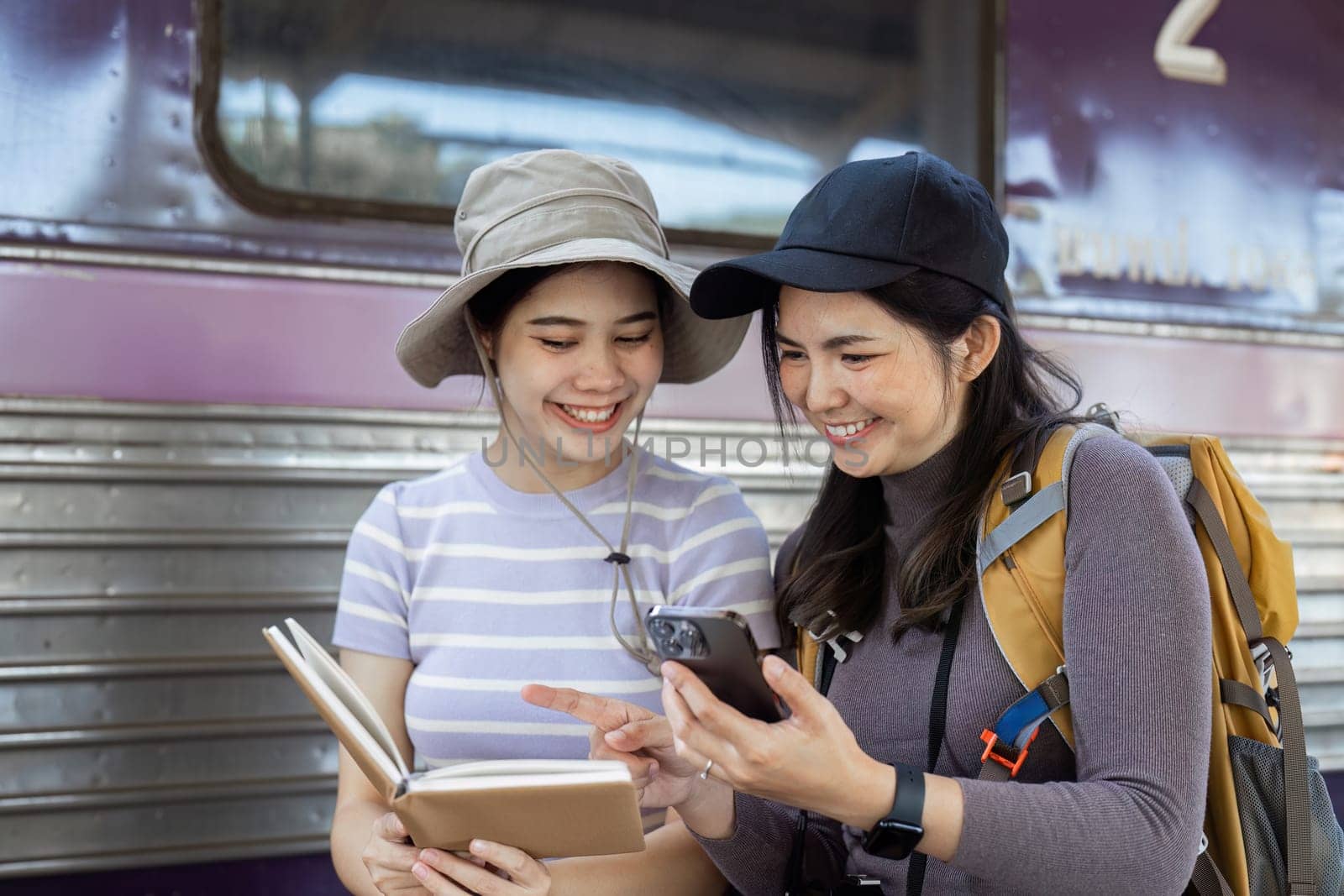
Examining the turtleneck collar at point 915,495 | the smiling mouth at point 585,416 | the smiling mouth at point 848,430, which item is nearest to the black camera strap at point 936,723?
the turtleneck collar at point 915,495

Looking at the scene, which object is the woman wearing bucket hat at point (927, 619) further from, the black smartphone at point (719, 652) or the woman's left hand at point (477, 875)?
the woman's left hand at point (477, 875)

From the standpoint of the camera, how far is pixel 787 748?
1.14 m

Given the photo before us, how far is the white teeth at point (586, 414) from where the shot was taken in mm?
1719

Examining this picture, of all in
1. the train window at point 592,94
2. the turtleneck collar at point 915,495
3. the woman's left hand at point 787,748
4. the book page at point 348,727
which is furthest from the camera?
the train window at point 592,94

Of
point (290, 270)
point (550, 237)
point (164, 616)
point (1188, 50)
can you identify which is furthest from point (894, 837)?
point (1188, 50)

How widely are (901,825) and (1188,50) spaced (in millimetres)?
2292

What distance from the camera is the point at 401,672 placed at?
1772 mm

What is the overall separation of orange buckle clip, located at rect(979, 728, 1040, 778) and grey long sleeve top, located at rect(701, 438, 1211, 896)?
5cm

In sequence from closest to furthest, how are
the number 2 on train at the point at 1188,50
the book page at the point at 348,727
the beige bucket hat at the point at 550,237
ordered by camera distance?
1. the book page at the point at 348,727
2. the beige bucket hat at the point at 550,237
3. the number 2 on train at the point at 1188,50

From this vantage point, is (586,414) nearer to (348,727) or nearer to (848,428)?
(848,428)

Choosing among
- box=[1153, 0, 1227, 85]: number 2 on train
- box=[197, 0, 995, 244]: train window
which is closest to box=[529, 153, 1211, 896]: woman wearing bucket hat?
box=[197, 0, 995, 244]: train window

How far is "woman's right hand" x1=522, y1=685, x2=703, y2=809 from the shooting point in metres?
1.41

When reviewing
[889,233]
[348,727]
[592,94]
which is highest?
[592,94]

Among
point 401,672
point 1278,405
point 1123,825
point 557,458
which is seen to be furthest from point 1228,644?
point 1278,405
